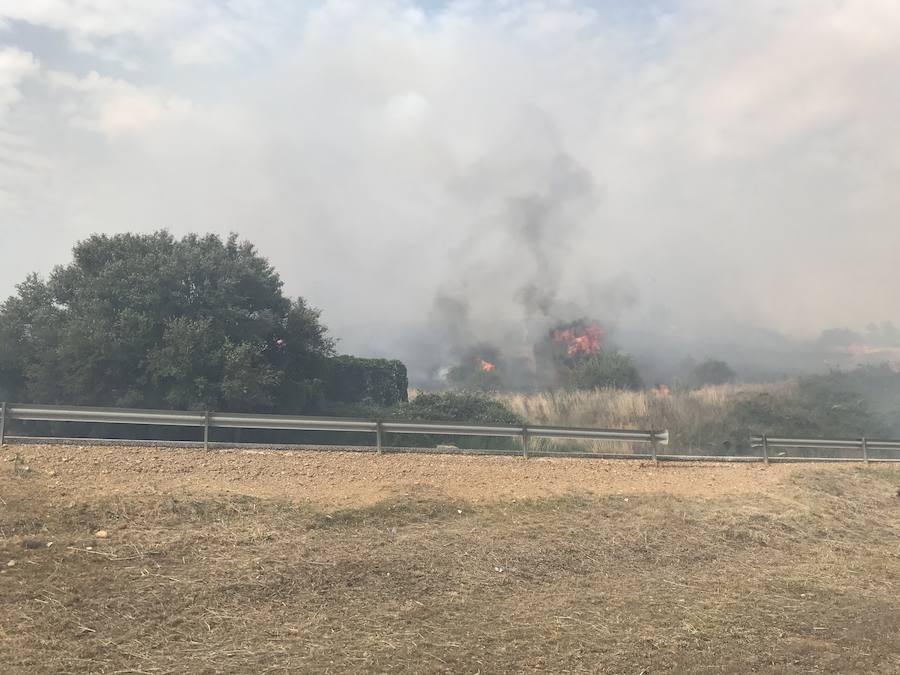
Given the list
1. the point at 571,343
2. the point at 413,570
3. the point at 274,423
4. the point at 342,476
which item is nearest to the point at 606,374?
the point at 571,343

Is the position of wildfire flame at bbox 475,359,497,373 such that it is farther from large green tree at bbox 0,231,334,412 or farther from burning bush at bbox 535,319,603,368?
large green tree at bbox 0,231,334,412

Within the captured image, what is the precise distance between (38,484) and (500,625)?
6776 mm

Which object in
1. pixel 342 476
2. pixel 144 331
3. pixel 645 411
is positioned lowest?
pixel 342 476

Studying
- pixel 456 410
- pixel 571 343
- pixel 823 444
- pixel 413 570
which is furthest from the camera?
pixel 571 343

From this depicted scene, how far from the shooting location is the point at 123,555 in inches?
311

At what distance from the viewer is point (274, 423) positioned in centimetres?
1342

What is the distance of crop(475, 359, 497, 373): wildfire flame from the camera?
43112 mm

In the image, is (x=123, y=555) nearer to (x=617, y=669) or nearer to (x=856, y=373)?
(x=617, y=669)

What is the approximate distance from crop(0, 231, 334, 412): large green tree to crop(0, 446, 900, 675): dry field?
6.20 m

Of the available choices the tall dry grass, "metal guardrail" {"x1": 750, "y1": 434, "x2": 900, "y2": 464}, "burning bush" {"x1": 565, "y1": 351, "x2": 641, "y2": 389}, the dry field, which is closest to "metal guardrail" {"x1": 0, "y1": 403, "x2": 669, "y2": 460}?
the dry field

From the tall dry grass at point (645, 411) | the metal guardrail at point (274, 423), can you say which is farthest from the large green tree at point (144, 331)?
the tall dry grass at point (645, 411)

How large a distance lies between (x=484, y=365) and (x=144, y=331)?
27743 millimetres

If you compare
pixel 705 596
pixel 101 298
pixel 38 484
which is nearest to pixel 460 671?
pixel 705 596

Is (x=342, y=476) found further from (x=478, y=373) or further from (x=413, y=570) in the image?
(x=478, y=373)
